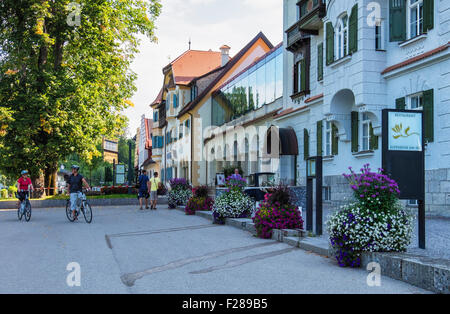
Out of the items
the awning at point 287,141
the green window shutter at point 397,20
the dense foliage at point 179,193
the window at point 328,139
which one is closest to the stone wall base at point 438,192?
the green window shutter at point 397,20

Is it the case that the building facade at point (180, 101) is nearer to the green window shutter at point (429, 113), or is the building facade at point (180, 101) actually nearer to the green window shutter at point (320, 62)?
the green window shutter at point (320, 62)

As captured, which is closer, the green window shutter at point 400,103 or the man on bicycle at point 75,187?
the green window shutter at point 400,103

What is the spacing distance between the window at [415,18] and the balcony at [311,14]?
572 centimetres

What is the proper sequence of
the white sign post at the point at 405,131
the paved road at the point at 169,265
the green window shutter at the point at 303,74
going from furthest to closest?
the green window shutter at the point at 303,74
the white sign post at the point at 405,131
the paved road at the point at 169,265

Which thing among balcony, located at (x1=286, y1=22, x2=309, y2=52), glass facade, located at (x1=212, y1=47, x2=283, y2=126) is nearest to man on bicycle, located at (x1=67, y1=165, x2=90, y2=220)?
balcony, located at (x1=286, y1=22, x2=309, y2=52)

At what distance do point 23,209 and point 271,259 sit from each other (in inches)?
509

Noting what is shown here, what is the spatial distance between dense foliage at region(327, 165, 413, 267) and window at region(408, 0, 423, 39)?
9.56 metres

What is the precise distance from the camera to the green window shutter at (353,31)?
1864cm

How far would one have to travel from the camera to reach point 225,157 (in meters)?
40.0

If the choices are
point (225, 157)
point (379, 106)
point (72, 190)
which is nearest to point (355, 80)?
point (379, 106)

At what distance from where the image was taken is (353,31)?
18844mm

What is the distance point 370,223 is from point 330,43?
46.2 feet

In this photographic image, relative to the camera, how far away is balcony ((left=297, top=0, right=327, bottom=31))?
22.4 m
